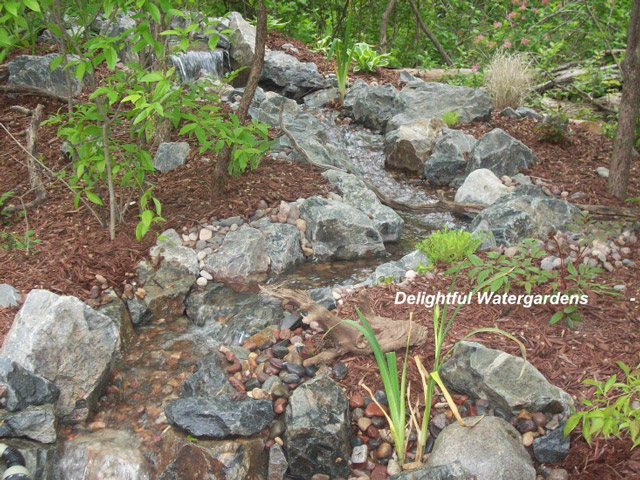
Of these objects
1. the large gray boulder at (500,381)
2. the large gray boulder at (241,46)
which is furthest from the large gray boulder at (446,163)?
the large gray boulder at (500,381)

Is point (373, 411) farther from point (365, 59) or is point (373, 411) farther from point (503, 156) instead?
point (365, 59)

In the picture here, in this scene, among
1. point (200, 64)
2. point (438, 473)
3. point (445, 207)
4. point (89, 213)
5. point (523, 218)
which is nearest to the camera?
point (438, 473)

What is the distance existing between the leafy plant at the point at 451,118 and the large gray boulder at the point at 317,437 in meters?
4.90

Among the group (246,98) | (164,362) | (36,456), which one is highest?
(246,98)

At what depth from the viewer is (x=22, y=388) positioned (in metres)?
3.00

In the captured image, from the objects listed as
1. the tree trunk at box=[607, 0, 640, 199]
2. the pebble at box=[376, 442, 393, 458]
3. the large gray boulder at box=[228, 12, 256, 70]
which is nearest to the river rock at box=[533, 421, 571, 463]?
the pebble at box=[376, 442, 393, 458]

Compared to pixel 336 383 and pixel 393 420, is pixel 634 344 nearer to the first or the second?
pixel 393 420

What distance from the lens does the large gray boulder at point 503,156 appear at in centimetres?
603

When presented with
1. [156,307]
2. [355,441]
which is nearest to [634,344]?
[355,441]

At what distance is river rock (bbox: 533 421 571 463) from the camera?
2711 millimetres

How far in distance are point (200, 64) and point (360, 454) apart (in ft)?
21.6

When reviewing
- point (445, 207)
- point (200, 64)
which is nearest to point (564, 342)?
point (445, 207)

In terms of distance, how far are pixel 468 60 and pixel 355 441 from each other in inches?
327

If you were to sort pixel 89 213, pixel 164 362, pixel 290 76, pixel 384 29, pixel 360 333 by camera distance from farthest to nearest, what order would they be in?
pixel 384 29 < pixel 290 76 < pixel 89 213 < pixel 164 362 < pixel 360 333
